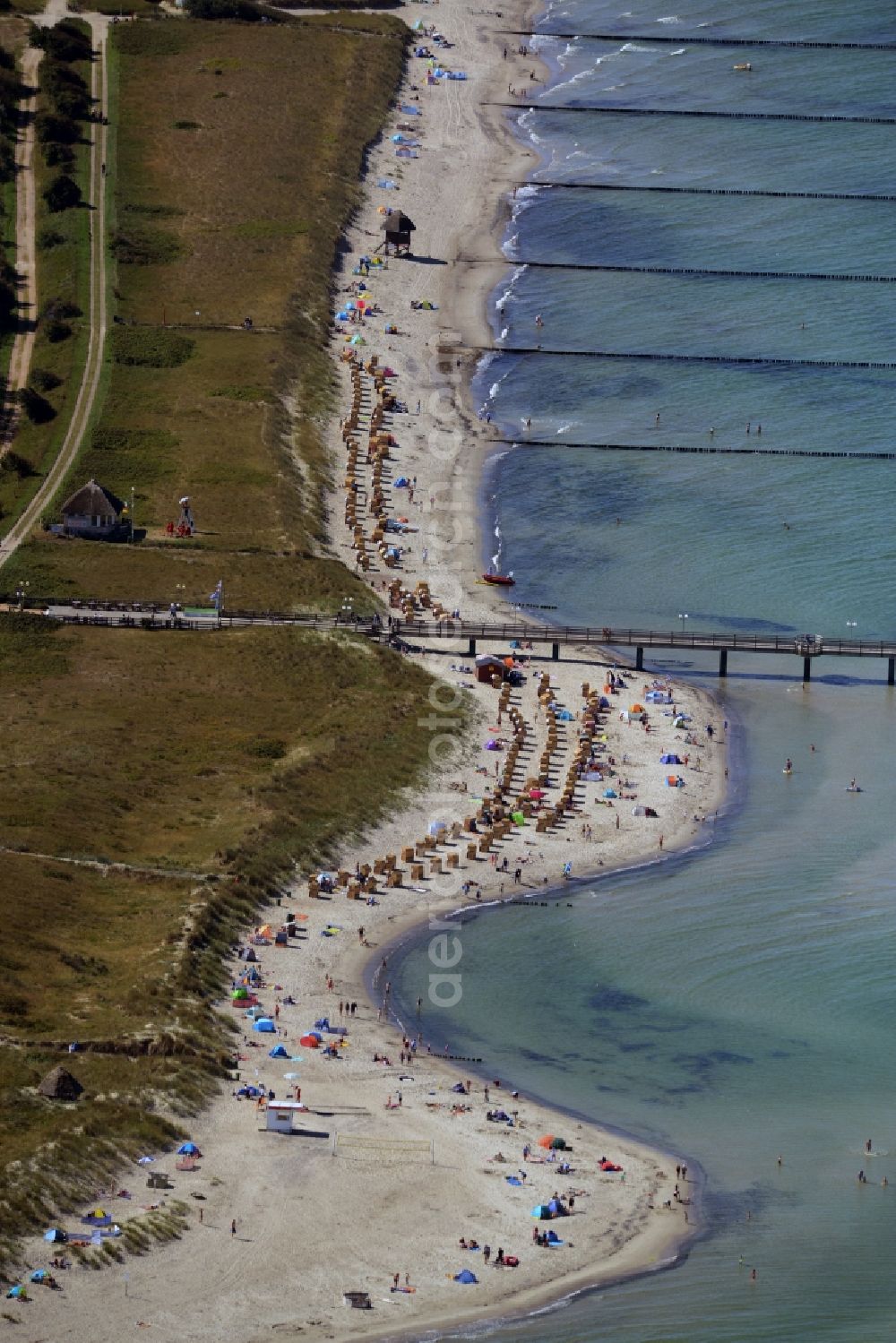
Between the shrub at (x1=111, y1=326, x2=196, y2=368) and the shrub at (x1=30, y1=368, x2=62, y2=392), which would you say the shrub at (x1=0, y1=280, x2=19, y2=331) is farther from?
the shrub at (x1=30, y1=368, x2=62, y2=392)

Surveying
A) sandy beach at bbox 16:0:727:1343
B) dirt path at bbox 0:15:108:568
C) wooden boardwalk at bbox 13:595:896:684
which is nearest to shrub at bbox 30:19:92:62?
dirt path at bbox 0:15:108:568

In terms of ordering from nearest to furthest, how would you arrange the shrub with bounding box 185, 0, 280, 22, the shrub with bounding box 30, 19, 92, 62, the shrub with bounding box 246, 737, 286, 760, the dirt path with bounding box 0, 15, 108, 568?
the shrub with bounding box 246, 737, 286, 760 → the dirt path with bounding box 0, 15, 108, 568 → the shrub with bounding box 30, 19, 92, 62 → the shrub with bounding box 185, 0, 280, 22

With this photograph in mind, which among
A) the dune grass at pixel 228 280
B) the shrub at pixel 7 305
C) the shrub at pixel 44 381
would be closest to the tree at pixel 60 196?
the dune grass at pixel 228 280

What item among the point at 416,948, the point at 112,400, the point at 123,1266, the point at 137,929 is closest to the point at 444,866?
the point at 416,948

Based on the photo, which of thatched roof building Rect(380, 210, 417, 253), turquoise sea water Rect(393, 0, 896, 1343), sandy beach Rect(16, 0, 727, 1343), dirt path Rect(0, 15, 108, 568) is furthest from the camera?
thatched roof building Rect(380, 210, 417, 253)

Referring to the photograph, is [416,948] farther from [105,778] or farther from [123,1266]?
[123,1266]
